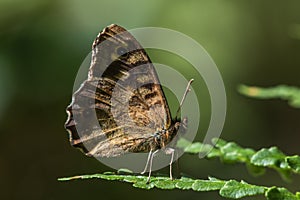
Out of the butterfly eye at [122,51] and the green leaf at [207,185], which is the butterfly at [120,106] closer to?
the butterfly eye at [122,51]

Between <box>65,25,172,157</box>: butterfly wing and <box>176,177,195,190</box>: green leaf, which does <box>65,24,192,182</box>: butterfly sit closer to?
<box>65,25,172,157</box>: butterfly wing

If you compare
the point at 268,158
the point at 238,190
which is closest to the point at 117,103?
the point at 268,158

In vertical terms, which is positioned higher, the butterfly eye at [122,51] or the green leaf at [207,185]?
the butterfly eye at [122,51]

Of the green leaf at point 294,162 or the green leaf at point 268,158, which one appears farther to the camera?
the green leaf at point 268,158

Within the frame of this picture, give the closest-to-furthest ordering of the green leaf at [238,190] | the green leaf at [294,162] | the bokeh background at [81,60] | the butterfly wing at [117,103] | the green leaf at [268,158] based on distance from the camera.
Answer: the green leaf at [238,190] → the green leaf at [294,162] → the green leaf at [268,158] → the butterfly wing at [117,103] → the bokeh background at [81,60]

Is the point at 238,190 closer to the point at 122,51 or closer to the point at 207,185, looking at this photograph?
the point at 207,185

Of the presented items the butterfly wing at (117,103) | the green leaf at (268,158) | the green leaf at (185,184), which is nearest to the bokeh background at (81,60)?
the butterfly wing at (117,103)

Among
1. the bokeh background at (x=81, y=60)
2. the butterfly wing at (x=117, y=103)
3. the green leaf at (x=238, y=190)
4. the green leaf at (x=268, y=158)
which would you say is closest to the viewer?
the green leaf at (x=238, y=190)
